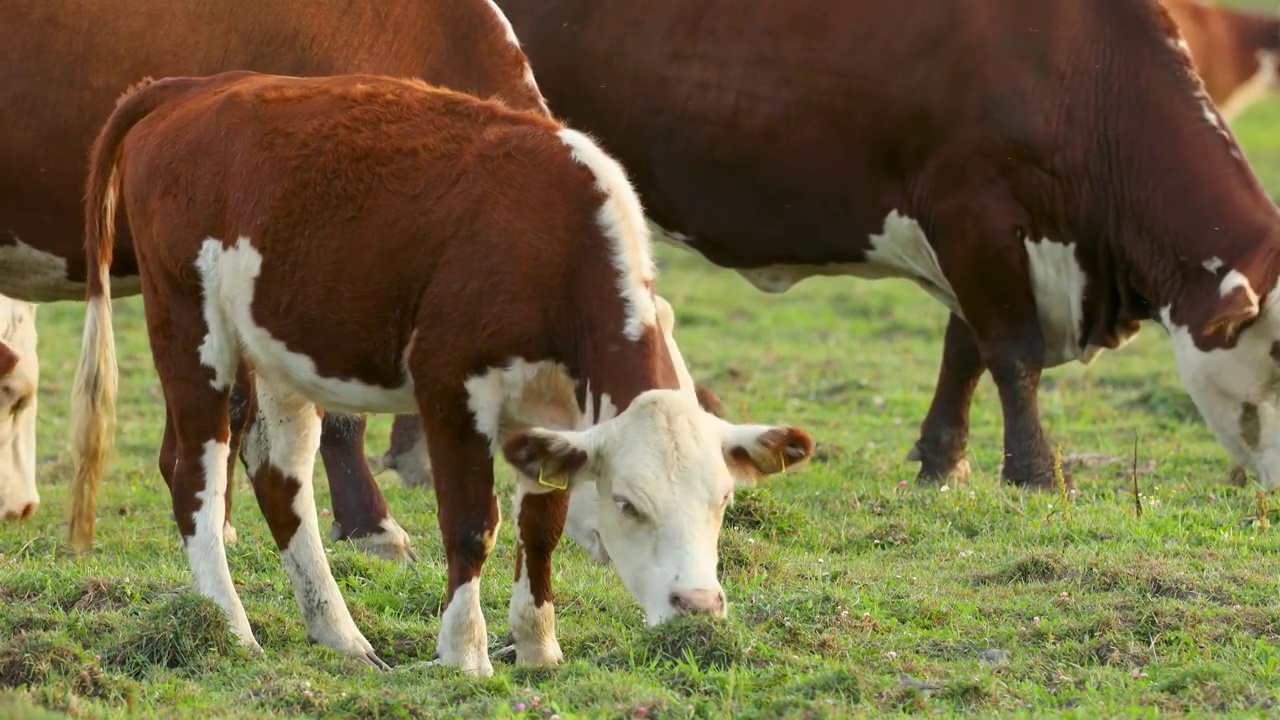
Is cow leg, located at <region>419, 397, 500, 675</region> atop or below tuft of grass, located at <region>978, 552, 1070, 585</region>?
atop

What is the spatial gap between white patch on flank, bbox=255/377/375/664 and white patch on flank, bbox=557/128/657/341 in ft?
4.64

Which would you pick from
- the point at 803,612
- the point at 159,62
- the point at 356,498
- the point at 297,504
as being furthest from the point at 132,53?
the point at 803,612

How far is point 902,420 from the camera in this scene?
1140 cm

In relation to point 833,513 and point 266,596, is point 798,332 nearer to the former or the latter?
point 833,513

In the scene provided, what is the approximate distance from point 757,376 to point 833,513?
172 inches

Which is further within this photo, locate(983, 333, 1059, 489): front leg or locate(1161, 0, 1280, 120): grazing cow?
locate(1161, 0, 1280, 120): grazing cow

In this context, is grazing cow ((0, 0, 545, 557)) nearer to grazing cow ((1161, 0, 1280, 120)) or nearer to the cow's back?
the cow's back

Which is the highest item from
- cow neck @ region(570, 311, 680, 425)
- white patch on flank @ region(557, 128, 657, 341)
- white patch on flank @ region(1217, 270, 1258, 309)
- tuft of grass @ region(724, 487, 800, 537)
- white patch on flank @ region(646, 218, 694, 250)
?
white patch on flank @ region(557, 128, 657, 341)

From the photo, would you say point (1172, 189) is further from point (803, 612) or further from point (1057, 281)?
point (803, 612)

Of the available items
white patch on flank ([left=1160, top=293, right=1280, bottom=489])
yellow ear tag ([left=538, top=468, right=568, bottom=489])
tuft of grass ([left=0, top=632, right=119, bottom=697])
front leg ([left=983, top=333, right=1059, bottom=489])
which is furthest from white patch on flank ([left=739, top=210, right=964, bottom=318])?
tuft of grass ([left=0, top=632, right=119, bottom=697])

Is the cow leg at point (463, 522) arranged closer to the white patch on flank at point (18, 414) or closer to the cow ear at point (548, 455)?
the cow ear at point (548, 455)

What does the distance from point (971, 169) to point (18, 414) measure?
4501 mm

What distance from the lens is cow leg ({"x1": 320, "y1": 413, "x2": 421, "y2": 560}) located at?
7975 millimetres

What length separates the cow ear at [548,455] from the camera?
5.39 m
